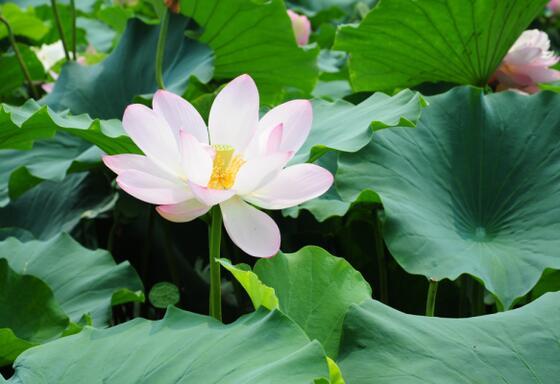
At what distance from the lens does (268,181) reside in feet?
3.09

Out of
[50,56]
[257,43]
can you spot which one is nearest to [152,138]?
[257,43]

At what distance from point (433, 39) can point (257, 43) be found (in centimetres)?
40

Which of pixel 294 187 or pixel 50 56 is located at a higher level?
pixel 294 187

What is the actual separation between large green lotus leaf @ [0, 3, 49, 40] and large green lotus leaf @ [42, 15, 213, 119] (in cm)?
74

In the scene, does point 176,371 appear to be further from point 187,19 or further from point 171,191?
point 187,19

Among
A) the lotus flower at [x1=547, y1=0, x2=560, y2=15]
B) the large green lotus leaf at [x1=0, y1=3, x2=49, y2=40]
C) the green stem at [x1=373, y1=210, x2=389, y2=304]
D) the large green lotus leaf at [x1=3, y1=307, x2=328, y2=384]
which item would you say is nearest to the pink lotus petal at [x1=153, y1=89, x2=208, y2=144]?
the large green lotus leaf at [x1=3, y1=307, x2=328, y2=384]

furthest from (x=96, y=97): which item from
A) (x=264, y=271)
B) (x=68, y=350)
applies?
(x=68, y=350)

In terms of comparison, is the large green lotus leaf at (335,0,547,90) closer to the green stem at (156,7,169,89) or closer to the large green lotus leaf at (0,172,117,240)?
the green stem at (156,7,169,89)

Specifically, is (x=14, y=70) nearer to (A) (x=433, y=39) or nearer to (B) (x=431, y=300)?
(A) (x=433, y=39)

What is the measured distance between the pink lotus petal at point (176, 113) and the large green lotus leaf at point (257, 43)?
2.52ft

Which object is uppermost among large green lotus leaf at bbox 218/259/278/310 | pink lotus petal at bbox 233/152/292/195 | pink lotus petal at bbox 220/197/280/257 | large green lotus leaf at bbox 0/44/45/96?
pink lotus petal at bbox 233/152/292/195

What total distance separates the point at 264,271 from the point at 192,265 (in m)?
0.78

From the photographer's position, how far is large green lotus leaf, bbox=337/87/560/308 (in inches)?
46.9

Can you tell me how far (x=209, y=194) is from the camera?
91 cm
